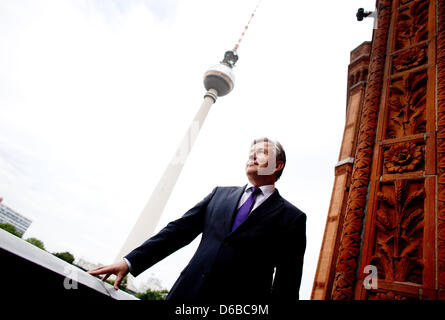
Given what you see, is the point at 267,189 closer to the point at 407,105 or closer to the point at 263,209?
the point at 263,209

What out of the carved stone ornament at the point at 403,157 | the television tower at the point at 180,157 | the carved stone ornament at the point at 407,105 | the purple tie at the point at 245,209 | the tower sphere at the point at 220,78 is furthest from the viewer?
the tower sphere at the point at 220,78

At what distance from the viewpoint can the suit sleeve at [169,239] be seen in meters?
1.41

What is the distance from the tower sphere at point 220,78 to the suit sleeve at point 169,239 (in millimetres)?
48376

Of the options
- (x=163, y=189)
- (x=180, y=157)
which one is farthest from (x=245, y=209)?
(x=180, y=157)

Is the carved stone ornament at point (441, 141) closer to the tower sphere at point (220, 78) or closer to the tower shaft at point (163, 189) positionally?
the tower shaft at point (163, 189)

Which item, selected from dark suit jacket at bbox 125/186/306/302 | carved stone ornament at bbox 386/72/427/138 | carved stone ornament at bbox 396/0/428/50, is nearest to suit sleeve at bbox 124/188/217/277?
dark suit jacket at bbox 125/186/306/302

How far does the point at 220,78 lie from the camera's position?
4762 cm

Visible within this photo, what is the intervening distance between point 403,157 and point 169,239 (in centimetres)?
216

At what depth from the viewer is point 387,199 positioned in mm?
2191

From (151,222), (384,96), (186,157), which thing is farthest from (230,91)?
(384,96)

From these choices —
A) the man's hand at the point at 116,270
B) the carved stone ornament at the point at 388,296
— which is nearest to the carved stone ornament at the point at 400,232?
the carved stone ornament at the point at 388,296

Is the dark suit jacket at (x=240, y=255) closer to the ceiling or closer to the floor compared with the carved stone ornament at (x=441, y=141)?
closer to the floor

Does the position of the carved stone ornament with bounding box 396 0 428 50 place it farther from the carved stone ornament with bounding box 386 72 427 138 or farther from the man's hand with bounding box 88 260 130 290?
the man's hand with bounding box 88 260 130 290
